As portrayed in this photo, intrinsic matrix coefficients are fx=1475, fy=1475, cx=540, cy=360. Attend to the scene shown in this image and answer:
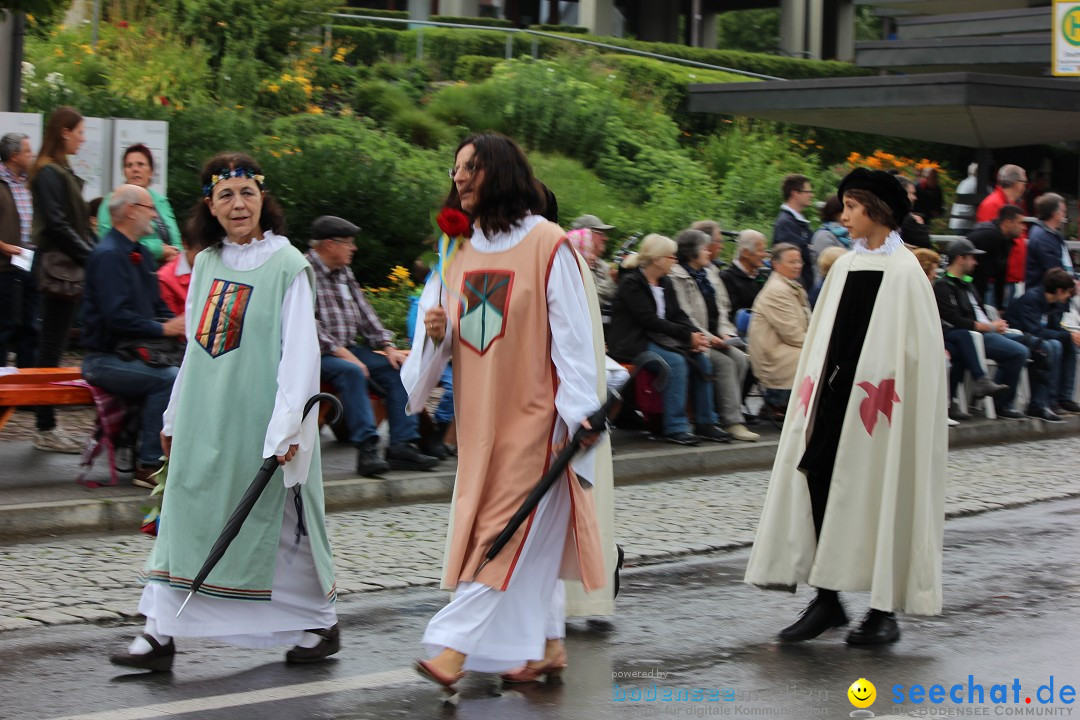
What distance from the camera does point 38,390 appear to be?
940 centimetres

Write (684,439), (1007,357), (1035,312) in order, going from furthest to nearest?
(1035,312) < (1007,357) < (684,439)

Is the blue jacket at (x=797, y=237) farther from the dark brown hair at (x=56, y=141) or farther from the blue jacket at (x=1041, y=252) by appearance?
the dark brown hair at (x=56, y=141)

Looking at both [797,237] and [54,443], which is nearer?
[54,443]

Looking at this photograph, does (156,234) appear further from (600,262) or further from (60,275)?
(600,262)

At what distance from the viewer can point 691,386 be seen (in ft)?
40.3

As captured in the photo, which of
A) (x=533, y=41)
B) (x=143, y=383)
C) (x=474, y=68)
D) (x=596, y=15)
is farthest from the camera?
(x=596, y=15)

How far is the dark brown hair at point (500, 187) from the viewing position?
5543mm

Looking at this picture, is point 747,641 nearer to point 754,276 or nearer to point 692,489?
point 692,489

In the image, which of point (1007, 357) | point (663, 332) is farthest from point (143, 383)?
point (1007, 357)

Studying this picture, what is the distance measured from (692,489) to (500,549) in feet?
17.9

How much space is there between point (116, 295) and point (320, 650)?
385cm

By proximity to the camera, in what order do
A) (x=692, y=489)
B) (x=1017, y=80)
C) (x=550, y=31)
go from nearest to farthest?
(x=692, y=489)
(x=1017, y=80)
(x=550, y=31)

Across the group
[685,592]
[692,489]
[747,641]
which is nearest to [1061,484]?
[692,489]

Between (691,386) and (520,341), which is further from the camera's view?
(691,386)
